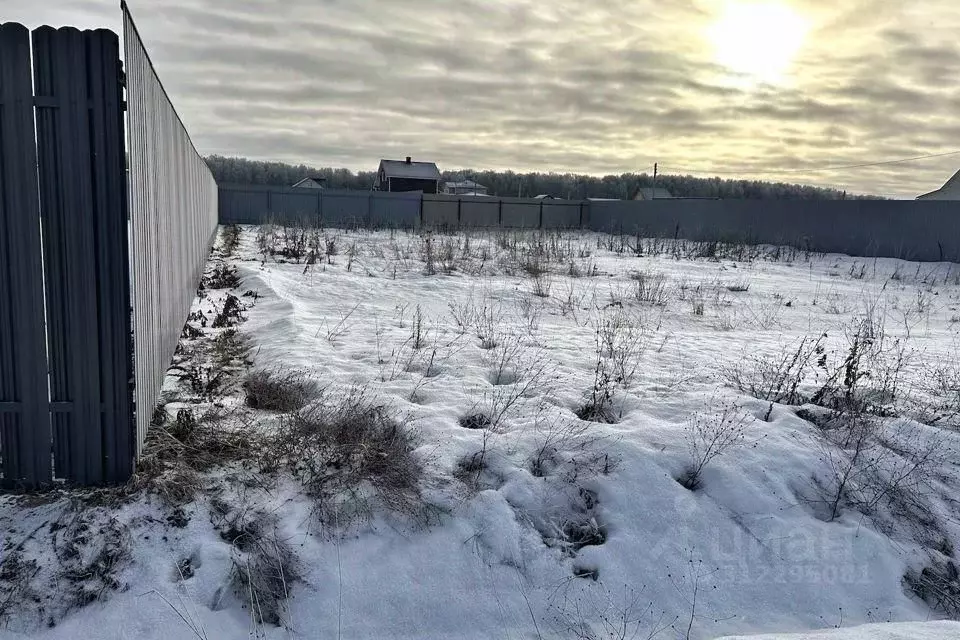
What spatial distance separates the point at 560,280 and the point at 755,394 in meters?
6.89

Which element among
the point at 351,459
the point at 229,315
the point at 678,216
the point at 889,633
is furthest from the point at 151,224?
the point at 678,216

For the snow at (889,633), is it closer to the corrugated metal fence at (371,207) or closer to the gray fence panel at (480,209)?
the corrugated metal fence at (371,207)

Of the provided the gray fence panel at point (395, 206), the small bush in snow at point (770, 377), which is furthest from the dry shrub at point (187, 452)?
the gray fence panel at point (395, 206)

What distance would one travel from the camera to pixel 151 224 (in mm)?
3812

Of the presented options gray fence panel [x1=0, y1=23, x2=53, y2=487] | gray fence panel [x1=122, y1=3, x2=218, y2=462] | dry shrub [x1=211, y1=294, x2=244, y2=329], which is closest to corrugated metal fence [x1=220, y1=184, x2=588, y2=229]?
dry shrub [x1=211, y1=294, x2=244, y2=329]

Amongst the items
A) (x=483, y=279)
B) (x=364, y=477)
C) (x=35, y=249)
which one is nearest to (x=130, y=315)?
(x=35, y=249)

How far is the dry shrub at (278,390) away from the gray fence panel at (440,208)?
27705 mm

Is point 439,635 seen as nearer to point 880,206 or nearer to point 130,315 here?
point 130,315

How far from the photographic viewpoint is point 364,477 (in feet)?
11.3

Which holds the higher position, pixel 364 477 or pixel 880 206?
pixel 880 206

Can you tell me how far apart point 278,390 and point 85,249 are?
5.81ft

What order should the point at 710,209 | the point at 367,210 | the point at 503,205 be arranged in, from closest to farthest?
the point at 710,209 < the point at 367,210 < the point at 503,205

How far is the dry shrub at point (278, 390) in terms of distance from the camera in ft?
14.3

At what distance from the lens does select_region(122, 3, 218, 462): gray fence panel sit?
319 cm
